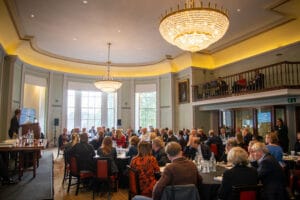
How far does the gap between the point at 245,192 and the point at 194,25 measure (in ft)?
9.13

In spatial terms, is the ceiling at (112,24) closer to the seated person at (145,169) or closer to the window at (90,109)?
the window at (90,109)

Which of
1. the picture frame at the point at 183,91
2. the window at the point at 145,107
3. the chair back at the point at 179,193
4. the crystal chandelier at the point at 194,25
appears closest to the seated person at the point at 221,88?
the picture frame at the point at 183,91

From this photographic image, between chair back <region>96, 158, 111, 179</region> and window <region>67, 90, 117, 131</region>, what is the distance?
981cm

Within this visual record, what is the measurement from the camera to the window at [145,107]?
14.8 m

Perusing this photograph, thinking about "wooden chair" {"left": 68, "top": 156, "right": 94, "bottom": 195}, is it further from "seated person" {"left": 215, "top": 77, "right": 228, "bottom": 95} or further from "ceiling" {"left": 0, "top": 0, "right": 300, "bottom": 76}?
"seated person" {"left": 215, "top": 77, "right": 228, "bottom": 95}

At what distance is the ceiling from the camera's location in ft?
22.8

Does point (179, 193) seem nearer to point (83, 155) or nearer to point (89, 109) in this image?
point (83, 155)

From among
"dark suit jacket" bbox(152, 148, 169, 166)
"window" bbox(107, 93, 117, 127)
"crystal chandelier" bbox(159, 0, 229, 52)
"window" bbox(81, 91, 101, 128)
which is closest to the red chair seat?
"dark suit jacket" bbox(152, 148, 169, 166)

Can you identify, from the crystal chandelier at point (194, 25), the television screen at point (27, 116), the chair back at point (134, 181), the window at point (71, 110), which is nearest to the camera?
the chair back at point (134, 181)

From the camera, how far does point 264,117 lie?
959cm

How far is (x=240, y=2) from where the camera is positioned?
22.6 feet

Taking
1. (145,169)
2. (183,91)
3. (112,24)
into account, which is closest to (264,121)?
(183,91)

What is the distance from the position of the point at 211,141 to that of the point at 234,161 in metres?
4.34

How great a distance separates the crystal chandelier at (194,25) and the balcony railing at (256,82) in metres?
4.40
